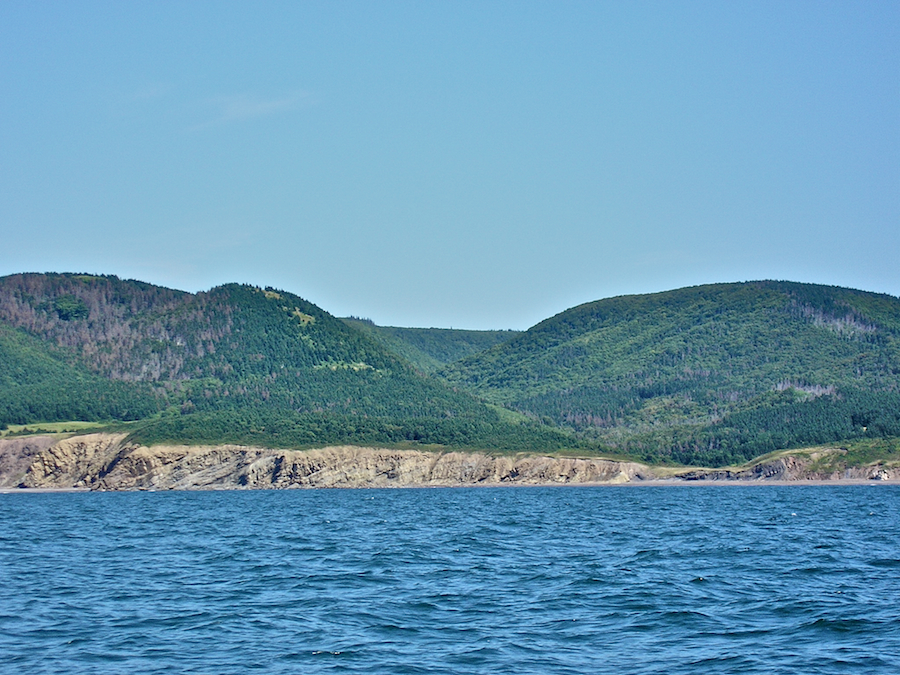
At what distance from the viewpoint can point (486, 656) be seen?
3422 centimetres

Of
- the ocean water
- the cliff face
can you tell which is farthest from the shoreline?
the ocean water

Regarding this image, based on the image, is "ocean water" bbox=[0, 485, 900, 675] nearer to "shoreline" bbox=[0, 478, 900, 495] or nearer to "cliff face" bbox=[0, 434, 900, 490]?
"shoreline" bbox=[0, 478, 900, 495]

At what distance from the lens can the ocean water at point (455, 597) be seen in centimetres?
3416

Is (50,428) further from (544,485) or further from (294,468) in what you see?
(544,485)

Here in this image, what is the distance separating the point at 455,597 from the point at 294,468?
136m

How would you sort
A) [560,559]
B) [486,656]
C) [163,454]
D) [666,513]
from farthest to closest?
[163,454], [666,513], [560,559], [486,656]

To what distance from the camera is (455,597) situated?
45.0 metres

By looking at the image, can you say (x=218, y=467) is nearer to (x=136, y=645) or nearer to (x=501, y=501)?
(x=501, y=501)

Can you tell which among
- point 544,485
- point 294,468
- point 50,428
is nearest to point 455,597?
point 294,468

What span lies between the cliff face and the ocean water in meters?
92.0

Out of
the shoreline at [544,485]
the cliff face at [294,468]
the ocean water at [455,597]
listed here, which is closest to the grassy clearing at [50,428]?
the cliff face at [294,468]

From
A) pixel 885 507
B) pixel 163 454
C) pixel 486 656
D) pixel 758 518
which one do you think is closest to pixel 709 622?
pixel 486 656

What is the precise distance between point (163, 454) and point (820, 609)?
470ft

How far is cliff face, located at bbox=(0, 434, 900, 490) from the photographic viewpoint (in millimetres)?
172125
